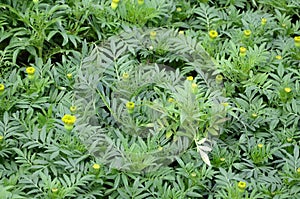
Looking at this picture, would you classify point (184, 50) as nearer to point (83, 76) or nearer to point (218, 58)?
point (218, 58)

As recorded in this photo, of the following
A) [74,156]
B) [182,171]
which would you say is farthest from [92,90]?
[182,171]

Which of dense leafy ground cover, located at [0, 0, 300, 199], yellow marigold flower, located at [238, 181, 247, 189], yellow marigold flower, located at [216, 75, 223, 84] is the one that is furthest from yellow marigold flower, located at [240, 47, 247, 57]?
yellow marigold flower, located at [238, 181, 247, 189]

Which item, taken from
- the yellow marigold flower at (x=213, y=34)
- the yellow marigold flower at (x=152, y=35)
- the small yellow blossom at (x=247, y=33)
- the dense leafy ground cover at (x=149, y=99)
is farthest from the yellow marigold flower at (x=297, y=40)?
the yellow marigold flower at (x=152, y=35)

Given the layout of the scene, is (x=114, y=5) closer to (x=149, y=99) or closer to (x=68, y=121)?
(x=149, y=99)

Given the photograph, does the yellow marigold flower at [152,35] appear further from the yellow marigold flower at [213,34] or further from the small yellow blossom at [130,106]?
the small yellow blossom at [130,106]

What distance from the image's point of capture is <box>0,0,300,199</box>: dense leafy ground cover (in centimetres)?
278

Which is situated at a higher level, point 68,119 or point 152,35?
point 152,35

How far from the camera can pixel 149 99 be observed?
312cm

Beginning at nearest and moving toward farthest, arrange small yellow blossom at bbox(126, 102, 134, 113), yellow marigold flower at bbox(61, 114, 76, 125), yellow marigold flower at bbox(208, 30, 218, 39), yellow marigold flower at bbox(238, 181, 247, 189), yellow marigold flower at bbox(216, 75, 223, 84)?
yellow marigold flower at bbox(238, 181, 247, 189), yellow marigold flower at bbox(61, 114, 76, 125), small yellow blossom at bbox(126, 102, 134, 113), yellow marigold flower at bbox(216, 75, 223, 84), yellow marigold flower at bbox(208, 30, 218, 39)

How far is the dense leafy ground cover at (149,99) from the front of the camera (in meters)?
2.78

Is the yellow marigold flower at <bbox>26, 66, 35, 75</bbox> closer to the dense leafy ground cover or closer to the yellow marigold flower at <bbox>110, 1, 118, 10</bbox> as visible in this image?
the dense leafy ground cover

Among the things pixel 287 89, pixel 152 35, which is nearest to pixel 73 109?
pixel 152 35

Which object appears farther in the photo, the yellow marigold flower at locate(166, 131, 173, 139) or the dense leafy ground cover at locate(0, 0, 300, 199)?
the yellow marigold flower at locate(166, 131, 173, 139)

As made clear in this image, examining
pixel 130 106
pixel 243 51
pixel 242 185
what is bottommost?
pixel 242 185
